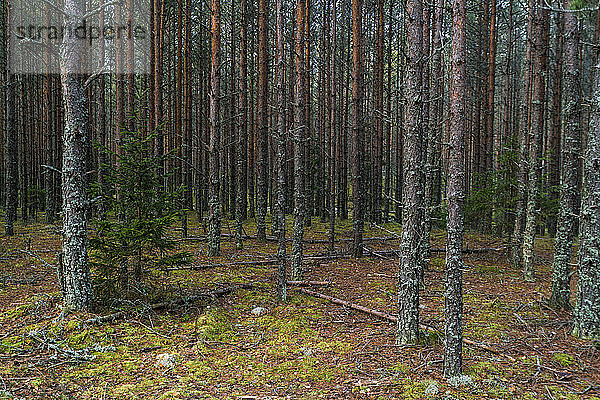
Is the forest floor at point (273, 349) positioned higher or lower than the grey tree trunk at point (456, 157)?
lower

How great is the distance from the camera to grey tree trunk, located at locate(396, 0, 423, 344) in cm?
501

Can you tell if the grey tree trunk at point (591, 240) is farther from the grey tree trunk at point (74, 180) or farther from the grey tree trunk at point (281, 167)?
the grey tree trunk at point (74, 180)

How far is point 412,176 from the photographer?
4.98m

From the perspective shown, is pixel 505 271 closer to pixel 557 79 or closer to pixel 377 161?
pixel 557 79

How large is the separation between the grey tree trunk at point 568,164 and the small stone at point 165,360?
226 inches

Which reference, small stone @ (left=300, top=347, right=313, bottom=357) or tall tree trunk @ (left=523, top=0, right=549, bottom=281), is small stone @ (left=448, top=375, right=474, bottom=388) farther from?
tall tree trunk @ (left=523, top=0, right=549, bottom=281)

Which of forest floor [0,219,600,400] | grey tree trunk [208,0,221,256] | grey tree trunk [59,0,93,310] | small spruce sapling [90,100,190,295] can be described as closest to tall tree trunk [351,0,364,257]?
forest floor [0,219,600,400]

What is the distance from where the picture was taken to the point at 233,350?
5422 mm

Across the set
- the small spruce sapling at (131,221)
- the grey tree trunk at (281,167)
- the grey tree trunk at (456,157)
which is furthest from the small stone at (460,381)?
the small spruce sapling at (131,221)

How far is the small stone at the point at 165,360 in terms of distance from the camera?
16.0 ft

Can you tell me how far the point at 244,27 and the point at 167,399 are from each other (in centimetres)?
1221

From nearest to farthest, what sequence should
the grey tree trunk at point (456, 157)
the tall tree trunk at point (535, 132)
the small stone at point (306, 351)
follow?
the grey tree trunk at point (456, 157)
the small stone at point (306, 351)
the tall tree trunk at point (535, 132)

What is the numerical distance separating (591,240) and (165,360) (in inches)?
216

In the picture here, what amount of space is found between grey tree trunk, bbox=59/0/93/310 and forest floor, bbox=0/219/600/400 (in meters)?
0.41
